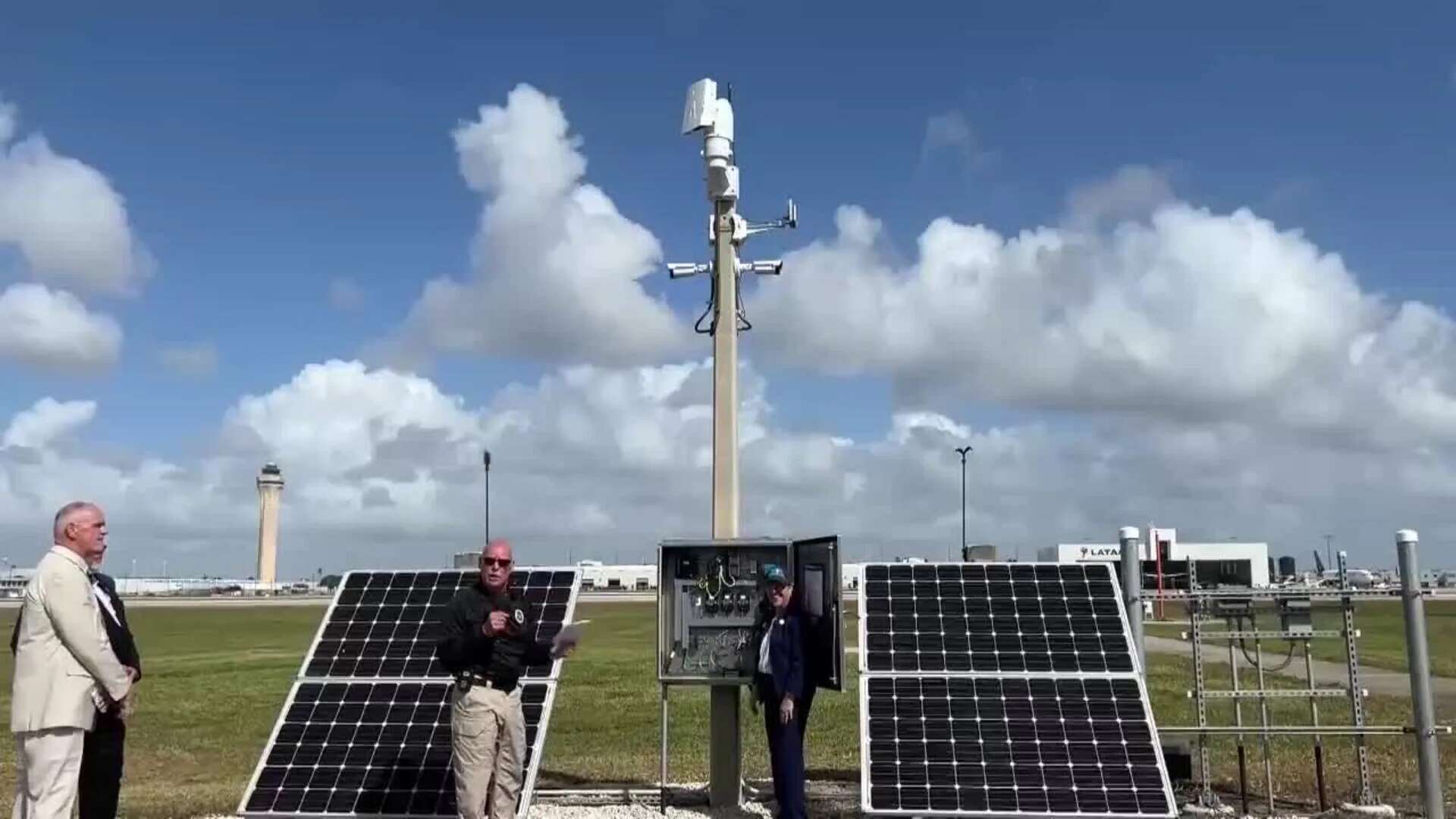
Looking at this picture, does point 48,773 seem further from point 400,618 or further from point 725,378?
point 725,378

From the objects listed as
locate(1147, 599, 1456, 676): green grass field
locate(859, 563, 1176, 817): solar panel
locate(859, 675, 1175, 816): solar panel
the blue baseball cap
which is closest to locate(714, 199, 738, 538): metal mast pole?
the blue baseball cap

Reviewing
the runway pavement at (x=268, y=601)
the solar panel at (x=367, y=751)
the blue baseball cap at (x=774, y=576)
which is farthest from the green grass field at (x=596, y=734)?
the runway pavement at (x=268, y=601)

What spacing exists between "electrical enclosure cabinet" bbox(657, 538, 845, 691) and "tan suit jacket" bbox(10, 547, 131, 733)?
454cm

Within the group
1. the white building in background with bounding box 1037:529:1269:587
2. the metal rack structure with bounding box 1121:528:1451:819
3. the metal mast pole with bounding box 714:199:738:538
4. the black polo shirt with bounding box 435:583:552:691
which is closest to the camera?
the black polo shirt with bounding box 435:583:552:691

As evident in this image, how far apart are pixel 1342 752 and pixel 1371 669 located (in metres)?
12.1

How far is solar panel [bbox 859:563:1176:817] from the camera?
28.0 ft

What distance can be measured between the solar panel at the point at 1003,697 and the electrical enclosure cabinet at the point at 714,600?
34.4 inches

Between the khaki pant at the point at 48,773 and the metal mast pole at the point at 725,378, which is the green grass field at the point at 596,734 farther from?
the khaki pant at the point at 48,773

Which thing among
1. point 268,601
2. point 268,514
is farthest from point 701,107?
point 268,514

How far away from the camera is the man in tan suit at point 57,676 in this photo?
6.63 metres

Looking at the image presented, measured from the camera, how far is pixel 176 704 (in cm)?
2036

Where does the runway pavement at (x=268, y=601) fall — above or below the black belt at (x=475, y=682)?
above

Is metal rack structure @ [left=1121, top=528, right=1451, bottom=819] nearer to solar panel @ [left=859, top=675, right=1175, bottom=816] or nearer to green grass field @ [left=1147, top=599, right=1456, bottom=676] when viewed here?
green grass field @ [left=1147, top=599, right=1456, bottom=676]

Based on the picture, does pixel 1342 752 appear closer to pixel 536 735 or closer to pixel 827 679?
pixel 827 679
